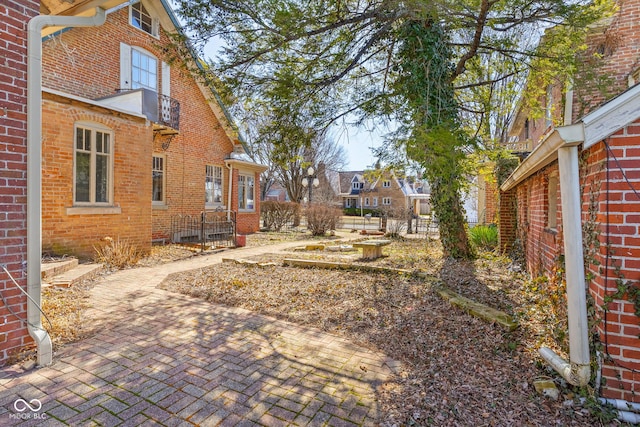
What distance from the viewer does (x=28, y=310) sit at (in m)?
3.19

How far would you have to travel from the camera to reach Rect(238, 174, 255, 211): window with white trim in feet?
53.2

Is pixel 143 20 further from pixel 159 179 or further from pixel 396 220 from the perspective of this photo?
pixel 396 220

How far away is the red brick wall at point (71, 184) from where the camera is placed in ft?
23.0

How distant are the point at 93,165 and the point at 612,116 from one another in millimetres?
9215

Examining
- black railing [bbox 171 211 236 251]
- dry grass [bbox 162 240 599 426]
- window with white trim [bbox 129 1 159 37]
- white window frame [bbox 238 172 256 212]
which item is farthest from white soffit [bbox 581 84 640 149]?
white window frame [bbox 238 172 256 212]

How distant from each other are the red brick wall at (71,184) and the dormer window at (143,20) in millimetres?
5184

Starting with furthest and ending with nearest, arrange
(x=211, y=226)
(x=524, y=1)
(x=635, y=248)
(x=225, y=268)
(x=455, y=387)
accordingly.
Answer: (x=211, y=226), (x=225, y=268), (x=524, y=1), (x=455, y=387), (x=635, y=248)

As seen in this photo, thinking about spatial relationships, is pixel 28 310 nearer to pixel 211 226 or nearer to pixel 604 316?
pixel 604 316

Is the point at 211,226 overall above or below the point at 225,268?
above

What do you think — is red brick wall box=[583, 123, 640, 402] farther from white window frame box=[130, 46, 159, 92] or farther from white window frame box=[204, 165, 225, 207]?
white window frame box=[204, 165, 225, 207]

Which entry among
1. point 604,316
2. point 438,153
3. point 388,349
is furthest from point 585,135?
point 388,349

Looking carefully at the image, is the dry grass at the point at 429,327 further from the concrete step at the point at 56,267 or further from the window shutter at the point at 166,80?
the window shutter at the point at 166,80

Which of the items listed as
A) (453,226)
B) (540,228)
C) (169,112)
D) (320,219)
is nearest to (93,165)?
(169,112)

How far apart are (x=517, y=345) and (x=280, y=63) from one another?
5797 millimetres
